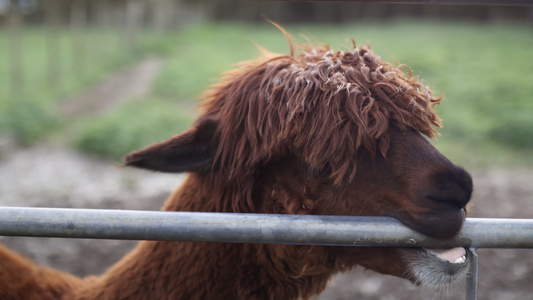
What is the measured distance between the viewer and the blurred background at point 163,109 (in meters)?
5.80

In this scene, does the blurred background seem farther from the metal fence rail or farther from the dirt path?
the metal fence rail

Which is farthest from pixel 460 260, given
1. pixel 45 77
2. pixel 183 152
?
pixel 45 77

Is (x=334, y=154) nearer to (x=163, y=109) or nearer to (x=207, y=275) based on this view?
(x=207, y=275)

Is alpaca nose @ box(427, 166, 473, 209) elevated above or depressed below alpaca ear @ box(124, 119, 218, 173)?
above

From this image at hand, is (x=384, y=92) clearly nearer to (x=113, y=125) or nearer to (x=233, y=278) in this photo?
(x=233, y=278)

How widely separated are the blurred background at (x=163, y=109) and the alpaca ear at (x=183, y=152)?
423 mm

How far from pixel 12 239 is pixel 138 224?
4.90 meters

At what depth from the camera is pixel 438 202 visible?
194cm

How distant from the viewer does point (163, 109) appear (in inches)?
509

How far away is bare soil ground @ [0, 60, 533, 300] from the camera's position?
5.31 meters

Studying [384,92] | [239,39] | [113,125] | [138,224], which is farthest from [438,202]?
[239,39]

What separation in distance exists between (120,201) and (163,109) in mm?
5656

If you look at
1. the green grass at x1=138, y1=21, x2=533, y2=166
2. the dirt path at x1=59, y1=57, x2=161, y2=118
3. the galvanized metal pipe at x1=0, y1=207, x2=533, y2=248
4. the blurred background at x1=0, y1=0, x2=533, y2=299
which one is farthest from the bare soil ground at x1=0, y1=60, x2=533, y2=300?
the dirt path at x1=59, y1=57, x2=161, y2=118


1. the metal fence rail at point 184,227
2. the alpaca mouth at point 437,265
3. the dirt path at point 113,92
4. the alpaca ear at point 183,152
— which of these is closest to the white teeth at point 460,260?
the alpaca mouth at point 437,265
